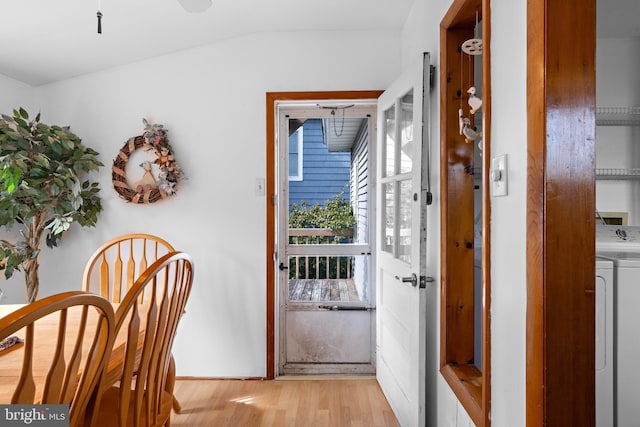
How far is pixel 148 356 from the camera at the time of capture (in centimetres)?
133

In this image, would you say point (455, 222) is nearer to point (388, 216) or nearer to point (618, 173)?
point (388, 216)

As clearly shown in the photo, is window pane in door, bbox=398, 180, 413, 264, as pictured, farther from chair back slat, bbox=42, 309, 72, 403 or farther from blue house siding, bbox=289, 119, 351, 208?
chair back slat, bbox=42, 309, 72, 403

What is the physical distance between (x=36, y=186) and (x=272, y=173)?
1499 millimetres

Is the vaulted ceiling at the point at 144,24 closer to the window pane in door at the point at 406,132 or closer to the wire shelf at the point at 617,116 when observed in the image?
the wire shelf at the point at 617,116

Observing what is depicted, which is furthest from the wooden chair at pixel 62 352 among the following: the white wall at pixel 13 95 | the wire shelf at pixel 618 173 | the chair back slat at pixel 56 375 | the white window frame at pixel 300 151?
the wire shelf at pixel 618 173

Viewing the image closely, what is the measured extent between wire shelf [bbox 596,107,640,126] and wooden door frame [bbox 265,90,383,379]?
1426 millimetres

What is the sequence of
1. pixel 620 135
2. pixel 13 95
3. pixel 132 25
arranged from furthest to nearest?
pixel 13 95
pixel 620 135
pixel 132 25

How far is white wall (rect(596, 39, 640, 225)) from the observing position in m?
2.57

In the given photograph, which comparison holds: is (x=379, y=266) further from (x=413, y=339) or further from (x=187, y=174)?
(x=187, y=174)

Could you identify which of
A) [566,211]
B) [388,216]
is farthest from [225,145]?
[566,211]

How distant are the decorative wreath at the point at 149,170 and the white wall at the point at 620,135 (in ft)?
9.52

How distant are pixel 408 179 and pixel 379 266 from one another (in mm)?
766

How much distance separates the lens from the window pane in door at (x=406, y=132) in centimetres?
217

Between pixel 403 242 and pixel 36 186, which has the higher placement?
pixel 36 186
